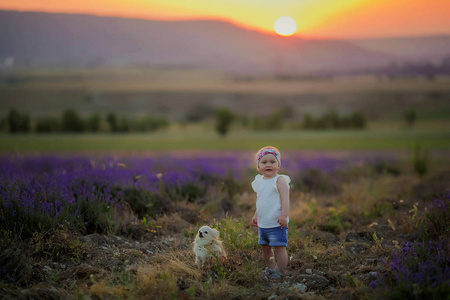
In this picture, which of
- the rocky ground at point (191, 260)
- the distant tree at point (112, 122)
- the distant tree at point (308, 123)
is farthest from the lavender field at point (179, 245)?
the distant tree at point (308, 123)

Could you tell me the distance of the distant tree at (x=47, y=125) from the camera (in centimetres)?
4871

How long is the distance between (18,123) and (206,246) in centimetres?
4904

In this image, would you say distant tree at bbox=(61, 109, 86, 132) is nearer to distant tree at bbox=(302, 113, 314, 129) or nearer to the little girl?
distant tree at bbox=(302, 113, 314, 129)

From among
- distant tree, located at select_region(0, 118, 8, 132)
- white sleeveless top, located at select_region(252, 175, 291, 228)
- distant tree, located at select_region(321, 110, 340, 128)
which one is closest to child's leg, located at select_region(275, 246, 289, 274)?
white sleeveless top, located at select_region(252, 175, 291, 228)

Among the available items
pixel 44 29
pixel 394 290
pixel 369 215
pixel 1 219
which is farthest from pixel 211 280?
pixel 44 29

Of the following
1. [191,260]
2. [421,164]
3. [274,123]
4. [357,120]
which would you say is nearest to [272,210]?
[191,260]

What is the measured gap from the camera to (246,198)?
8.20 metres

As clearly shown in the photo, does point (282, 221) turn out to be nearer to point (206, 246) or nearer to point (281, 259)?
point (281, 259)

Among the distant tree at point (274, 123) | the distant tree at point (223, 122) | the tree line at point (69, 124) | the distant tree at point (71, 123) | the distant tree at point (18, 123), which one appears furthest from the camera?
the distant tree at point (274, 123)

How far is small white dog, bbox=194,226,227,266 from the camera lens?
438 cm

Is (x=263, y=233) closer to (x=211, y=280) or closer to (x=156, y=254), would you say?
(x=211, y=280)

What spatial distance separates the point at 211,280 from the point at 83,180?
3.86 metres

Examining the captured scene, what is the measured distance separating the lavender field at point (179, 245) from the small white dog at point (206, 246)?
14 centimetres

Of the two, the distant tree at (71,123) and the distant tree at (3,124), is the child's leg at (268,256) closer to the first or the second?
the distant tree at (3,124)
